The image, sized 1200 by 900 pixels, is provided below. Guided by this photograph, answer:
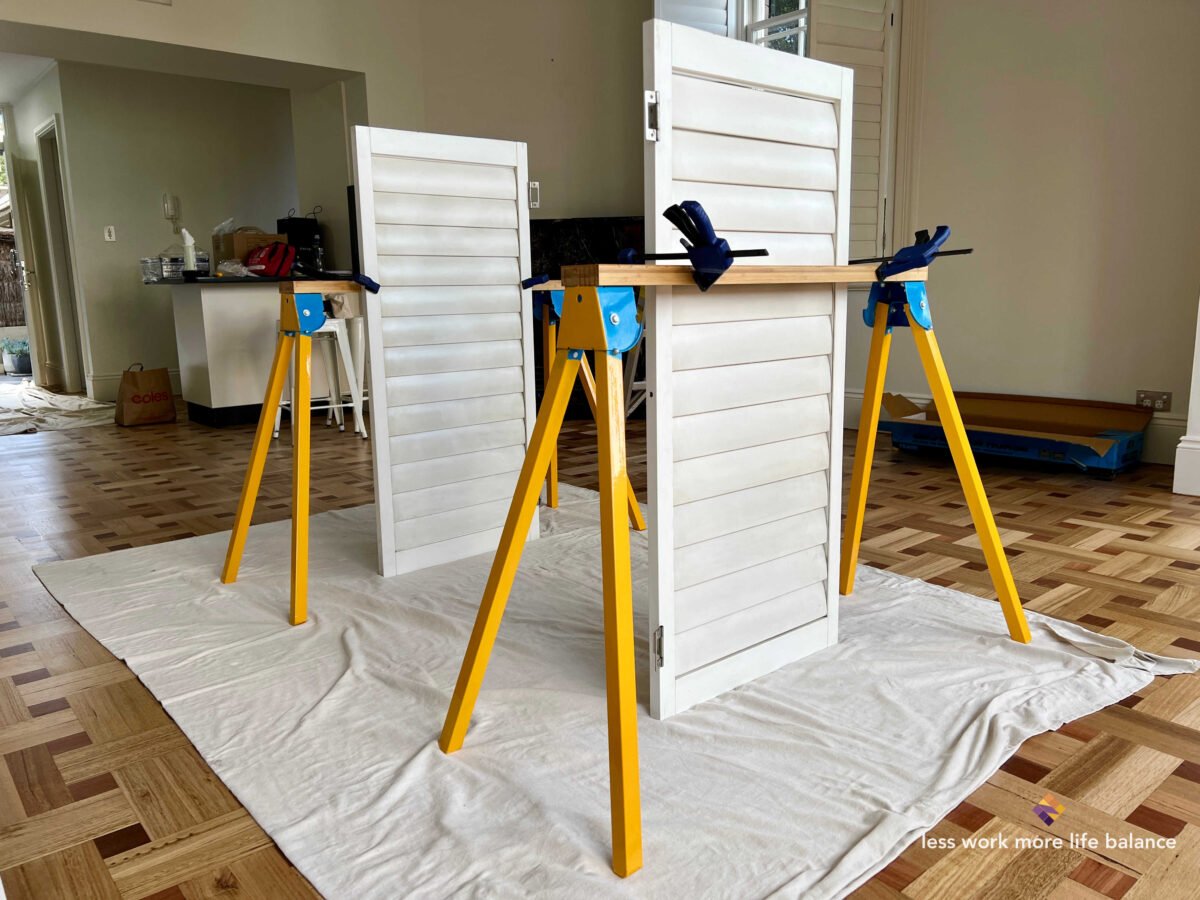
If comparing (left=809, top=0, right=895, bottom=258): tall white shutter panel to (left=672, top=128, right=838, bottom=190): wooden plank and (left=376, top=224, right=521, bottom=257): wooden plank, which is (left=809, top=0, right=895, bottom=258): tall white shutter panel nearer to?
(left=376, top=224, right=521, bottom=257): wooden plank

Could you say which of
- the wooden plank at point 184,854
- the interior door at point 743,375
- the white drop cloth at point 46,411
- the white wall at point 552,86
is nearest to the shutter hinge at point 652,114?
the interior door at point 743,375

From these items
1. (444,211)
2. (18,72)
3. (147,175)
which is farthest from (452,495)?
(18,72)

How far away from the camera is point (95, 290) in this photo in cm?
665

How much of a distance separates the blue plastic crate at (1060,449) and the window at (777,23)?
262cm

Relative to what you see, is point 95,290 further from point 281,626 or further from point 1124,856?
point 1124,856

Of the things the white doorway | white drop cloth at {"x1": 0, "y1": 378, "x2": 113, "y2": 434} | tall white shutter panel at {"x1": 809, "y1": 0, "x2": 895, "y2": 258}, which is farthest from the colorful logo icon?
the white doorway

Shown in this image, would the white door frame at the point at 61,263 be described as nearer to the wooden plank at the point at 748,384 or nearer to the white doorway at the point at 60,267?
the white doorway at the point at 60,267

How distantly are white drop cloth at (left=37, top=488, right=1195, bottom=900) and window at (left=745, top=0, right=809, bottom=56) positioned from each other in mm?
3927

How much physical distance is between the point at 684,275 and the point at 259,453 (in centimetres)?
145

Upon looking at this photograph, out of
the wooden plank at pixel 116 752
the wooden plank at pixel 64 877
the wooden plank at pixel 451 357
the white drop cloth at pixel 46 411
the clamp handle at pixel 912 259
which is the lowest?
the white drop cloth at pixel 46 411

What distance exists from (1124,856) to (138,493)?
366 cm

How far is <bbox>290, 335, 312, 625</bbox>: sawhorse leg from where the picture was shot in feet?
7.08

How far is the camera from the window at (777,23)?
16.6 ft

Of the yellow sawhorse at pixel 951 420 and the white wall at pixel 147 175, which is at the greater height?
the white wall at pixel 147 175
